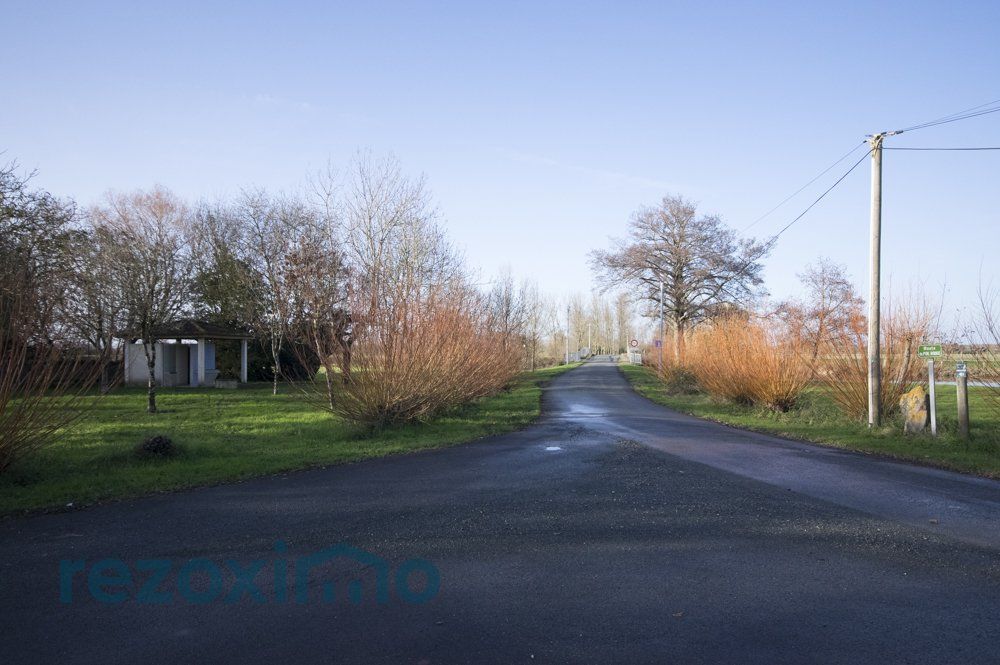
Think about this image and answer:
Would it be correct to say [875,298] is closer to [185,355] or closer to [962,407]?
[962,407]

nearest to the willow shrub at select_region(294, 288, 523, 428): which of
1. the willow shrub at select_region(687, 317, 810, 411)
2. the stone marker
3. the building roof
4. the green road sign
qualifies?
the willow shrub at select_region(687, 317, 810, 411)

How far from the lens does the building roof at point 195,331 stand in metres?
31.6

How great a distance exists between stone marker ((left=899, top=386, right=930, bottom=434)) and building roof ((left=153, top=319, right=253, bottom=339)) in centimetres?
2785

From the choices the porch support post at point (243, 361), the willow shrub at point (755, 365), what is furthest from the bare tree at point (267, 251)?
the willow shrub at point (755, 365)

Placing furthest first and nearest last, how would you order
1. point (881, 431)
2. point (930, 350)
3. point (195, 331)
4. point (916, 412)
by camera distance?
point (195, 331)
point (881, 431)
point (916, 412)
point (930, 350)

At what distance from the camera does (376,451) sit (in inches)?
488

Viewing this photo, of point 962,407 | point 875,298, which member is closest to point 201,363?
point 875,298

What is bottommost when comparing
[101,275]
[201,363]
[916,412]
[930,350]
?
[916,412]

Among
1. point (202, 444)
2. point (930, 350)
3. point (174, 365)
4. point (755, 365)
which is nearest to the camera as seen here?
point (202, 444)

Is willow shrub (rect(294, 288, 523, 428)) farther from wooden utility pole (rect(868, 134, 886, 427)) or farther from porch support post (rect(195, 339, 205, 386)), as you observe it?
porch support post (rect(195, 339, 205, 386))

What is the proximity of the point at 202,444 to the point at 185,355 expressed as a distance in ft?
77.5

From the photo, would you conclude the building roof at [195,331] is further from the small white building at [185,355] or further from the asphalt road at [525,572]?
the asphalt road at [525,572]

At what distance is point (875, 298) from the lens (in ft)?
50.3

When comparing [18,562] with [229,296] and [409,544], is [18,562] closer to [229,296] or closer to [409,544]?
[409,544]
